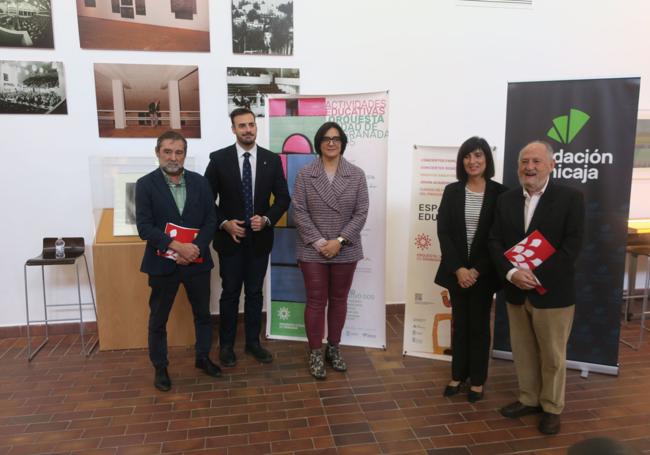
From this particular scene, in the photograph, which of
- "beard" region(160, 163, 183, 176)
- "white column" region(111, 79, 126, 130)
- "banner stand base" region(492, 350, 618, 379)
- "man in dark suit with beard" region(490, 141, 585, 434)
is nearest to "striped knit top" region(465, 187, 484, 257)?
"man in dark suit with beard" region(490, 141, 585, 434)

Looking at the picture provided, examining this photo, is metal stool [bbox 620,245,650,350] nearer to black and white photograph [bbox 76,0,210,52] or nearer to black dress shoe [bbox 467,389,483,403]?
black dress shoe [bbox 467,389,483,403]

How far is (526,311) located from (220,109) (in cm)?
297

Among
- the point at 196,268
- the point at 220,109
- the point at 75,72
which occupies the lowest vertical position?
the point at 196,268

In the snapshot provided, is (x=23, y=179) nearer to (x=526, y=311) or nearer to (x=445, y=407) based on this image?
(x=445, y=407)

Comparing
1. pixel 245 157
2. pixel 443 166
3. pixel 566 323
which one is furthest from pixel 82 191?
pixel 566 323

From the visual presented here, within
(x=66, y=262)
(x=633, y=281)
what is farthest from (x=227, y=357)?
(x=633, y=281)

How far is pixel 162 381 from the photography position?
10.6 feet

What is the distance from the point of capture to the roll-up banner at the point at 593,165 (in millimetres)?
3207

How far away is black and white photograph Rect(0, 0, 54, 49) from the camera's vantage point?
3.76m

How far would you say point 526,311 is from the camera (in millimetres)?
2787

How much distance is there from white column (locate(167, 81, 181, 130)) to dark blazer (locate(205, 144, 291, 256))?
3.06 ft

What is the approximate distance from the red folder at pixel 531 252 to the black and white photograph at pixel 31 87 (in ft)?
12.2

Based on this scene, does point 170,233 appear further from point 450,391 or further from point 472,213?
point 450,391

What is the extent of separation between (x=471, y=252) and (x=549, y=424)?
3.54ft
